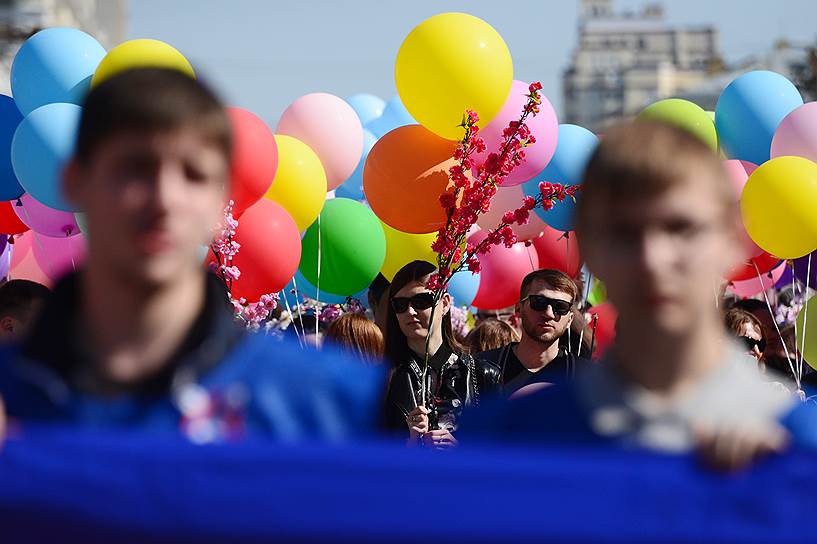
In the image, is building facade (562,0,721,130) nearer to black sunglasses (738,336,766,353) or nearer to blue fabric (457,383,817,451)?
black sunglasses (738,336,766,353)

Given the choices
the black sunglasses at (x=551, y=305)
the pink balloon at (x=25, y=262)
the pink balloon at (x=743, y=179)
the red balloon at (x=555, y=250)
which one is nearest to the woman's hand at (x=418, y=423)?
the black sunglasses at (x=551, y=305)

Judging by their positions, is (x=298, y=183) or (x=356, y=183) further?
(x=356, y=183)

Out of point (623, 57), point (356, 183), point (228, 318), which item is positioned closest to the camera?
point (228, 318)

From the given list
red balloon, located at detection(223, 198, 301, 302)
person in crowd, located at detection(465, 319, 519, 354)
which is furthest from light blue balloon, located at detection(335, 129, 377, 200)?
red balloon, located at detection(223, 198, 301, 302)

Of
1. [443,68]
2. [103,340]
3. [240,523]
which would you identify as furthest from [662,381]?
[443,68]

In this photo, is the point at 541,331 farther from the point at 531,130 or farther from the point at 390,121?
the point at 390,121

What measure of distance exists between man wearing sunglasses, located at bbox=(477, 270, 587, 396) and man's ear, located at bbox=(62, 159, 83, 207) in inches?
152

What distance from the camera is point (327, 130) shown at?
8125mm

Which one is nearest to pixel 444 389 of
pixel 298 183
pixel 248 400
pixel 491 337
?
pixel 491 337

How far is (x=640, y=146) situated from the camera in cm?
165

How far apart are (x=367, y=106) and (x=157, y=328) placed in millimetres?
9773

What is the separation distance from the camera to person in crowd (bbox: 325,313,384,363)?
18.0 ft

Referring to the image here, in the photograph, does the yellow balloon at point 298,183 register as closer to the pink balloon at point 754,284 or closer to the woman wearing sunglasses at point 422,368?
the woman wearing sunglasses at point 422,368

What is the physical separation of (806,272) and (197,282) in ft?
24.2
